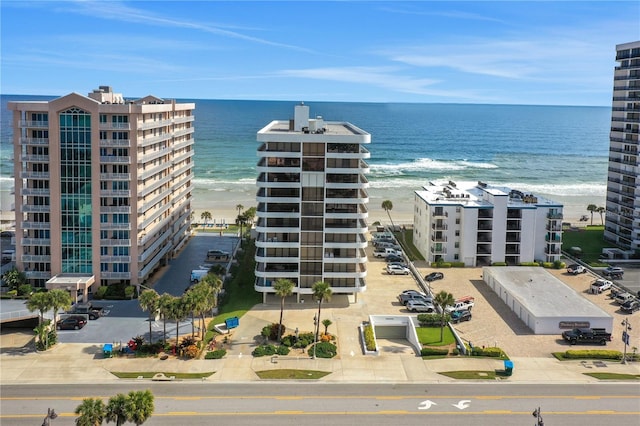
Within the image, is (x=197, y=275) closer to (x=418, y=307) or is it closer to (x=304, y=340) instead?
(x=304, y=340)

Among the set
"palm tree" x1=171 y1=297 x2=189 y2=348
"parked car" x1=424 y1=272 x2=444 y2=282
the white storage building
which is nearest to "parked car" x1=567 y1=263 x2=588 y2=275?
the white storage building

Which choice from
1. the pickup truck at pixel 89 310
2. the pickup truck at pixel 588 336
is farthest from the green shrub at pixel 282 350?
the pickup truck at pixel 588 336

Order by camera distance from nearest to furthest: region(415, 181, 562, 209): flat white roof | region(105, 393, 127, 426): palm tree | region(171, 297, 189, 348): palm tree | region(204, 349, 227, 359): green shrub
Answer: region(105, 393, 127, 426): palm tree, region(171, 297, 189, 348): palm tree, region(204, 349, 227, 359): green shrub, region(415, 181, 562, 209): flat white roof

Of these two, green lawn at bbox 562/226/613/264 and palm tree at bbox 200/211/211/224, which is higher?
palm tree at bbox 200/211/211/224

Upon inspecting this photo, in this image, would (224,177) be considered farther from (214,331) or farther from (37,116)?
(214,331)

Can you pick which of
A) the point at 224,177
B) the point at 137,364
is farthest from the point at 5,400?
the point at 224,177

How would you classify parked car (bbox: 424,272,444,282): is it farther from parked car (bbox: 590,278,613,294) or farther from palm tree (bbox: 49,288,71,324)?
palm tree (bbox: 49,288,71,324)
